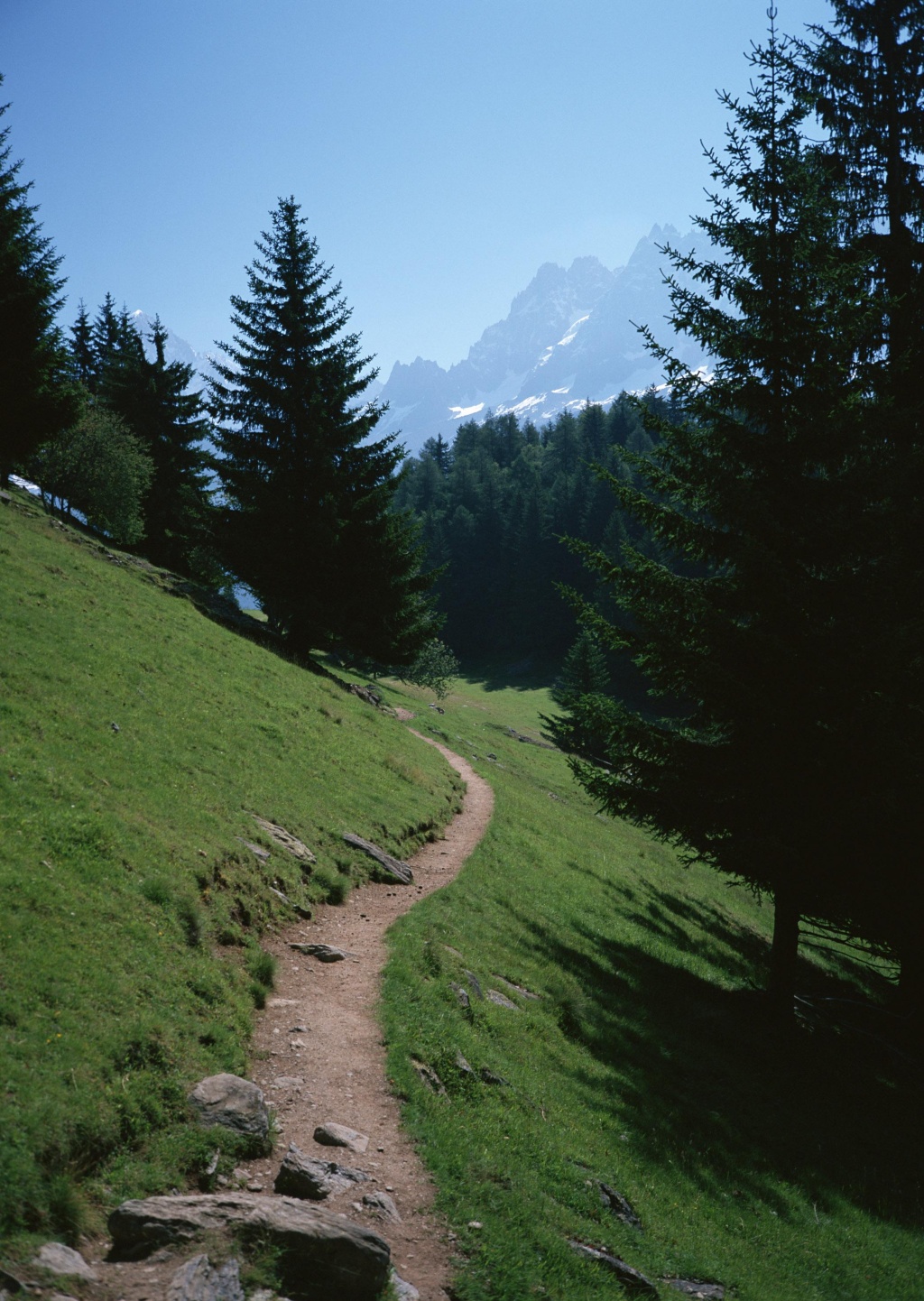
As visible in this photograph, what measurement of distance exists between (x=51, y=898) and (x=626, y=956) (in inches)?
497

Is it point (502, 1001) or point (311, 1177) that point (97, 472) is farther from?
point (311, 1177)

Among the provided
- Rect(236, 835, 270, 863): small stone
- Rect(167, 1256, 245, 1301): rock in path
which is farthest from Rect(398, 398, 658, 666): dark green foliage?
Rect(167, 1256, 245, 1301): rock in path

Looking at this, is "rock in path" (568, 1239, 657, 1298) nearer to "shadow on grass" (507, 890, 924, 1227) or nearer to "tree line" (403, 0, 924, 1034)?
"shadow on grass" (507, 890, 924, 1227)

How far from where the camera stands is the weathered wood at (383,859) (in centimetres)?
1591

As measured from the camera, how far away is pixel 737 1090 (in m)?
12.3

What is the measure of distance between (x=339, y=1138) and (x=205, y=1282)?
7.94 feet

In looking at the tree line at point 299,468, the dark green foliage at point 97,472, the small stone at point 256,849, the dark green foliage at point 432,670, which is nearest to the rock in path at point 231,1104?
the small stone at point 256,849

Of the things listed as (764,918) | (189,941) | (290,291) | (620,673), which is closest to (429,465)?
(620,673)

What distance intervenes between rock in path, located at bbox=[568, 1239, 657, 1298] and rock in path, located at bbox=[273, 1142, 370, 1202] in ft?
7.37

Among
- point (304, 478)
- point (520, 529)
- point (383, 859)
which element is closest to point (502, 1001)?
point (383, 859)

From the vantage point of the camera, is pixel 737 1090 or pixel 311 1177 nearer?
pixel 311 1177

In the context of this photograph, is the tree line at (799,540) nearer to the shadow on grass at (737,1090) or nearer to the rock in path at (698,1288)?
the shadow on grass at (737,1090)

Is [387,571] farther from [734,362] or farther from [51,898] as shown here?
[51,898]

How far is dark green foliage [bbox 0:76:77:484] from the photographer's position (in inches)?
1097
